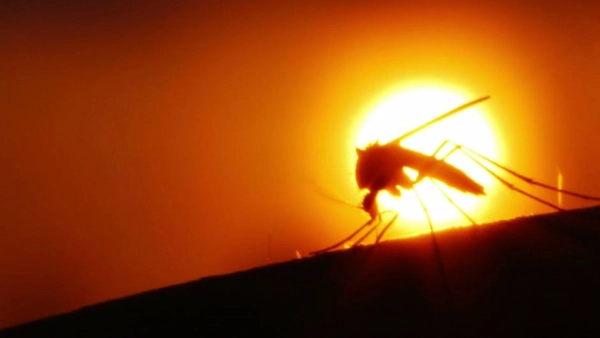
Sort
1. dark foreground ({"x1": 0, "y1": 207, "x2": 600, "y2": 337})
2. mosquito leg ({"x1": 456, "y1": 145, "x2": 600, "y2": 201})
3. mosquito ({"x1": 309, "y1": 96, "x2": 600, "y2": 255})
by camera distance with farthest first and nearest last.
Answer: mosquito ({"x1": 309, "y1": 96, "x2": 600, "y2": 255})
mosquito leg ({"x1": 456, "y1": 145, "x2": 600, "y2": 201})
dark foreground ({"x1": 0, "y1": 207, "x2": 600, "y2": 337})

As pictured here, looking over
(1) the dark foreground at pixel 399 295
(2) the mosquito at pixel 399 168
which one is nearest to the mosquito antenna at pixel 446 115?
(2) the mosquito at pixel 399 168

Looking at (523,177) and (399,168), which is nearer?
(523,177)

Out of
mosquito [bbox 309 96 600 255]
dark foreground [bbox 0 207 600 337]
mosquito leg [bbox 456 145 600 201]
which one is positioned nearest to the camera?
dark foreground [bbox 0 207 600 337]

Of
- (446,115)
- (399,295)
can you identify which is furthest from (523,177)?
(399,295)

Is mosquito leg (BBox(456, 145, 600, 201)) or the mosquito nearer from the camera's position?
mosquito leg (BBox(456, 145, 600, 201))

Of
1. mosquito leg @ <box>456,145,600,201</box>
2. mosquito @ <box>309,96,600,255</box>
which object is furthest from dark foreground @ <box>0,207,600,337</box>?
mosquito @ <box>309,96,600,255</box>

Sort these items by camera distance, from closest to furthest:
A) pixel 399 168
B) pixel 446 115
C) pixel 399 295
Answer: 1. pixel 399 295
2. pixel 446 115
3. pixel 399 168

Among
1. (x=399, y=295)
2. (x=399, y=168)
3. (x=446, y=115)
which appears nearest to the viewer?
(x=399, y=295)

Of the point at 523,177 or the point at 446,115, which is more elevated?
the point at 446,115

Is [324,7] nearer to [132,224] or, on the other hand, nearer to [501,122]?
[501,122]

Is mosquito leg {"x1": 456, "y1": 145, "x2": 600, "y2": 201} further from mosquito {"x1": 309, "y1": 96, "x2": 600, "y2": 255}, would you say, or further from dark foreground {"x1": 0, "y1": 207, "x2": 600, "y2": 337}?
dark foreground {"x1": 0, "y1": 207, "x2": 600, "y2": 337}

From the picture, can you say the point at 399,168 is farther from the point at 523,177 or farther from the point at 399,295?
the point at 399,295
